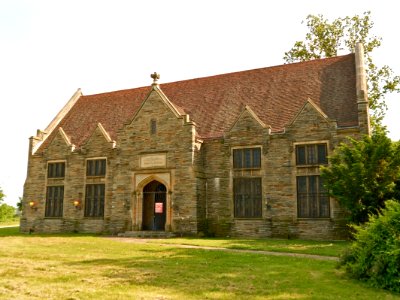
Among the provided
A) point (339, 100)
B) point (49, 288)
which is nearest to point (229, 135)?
point (339, 100)

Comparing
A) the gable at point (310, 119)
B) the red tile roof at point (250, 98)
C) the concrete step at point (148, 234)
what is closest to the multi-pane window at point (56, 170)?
the red tile roof at point (250, 98)

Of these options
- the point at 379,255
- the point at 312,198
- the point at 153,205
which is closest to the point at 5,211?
the point at 153,205

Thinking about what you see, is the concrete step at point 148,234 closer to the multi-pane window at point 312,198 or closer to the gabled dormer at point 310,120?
the multi-pane window at point 312,198

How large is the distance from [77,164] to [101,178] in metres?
2.64

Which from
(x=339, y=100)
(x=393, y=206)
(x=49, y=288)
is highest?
(x=339, y=100)

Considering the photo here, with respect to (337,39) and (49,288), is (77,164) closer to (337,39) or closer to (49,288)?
A: (49,288)

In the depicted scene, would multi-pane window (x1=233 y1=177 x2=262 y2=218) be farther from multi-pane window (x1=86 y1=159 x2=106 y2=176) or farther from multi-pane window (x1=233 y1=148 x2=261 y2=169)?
multi-pane window (x1=86 y1=159 x2=106 y2=176)

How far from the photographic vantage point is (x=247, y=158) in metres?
24.9

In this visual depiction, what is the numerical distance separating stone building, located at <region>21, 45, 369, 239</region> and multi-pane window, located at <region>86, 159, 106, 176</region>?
10 cm

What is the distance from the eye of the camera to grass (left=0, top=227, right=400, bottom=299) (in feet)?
27.0

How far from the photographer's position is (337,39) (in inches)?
1410

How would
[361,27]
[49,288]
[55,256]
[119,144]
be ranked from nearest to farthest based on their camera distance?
[49,288] < [55,256] < [119,144] < [361,27]

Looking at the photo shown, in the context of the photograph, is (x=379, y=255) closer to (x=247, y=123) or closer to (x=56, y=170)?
(x=247, y=123)

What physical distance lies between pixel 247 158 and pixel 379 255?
15568mm
